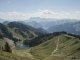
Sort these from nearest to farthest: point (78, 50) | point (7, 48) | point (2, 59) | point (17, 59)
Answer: point (2, 59)
point (17, 59)
point (7, 48)
point (78, 50)

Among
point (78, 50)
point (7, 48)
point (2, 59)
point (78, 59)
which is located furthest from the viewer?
point (78, 50)

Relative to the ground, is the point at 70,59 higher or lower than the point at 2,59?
lower

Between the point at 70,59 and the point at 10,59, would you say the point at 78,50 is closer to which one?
the point at 70,59

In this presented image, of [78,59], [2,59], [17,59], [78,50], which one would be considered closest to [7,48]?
[17,59]

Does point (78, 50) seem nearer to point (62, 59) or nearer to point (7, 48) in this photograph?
point (62, 59)

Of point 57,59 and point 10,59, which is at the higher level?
point 10,59

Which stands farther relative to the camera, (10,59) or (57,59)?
(57,59)

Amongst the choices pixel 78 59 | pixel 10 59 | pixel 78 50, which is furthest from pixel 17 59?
pixel 78 50

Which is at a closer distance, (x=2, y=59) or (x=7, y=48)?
(x=2, y=59)

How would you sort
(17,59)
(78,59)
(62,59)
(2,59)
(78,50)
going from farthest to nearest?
(78,50)
(62,59)
(78,59)
(17,59)
(2,59)
